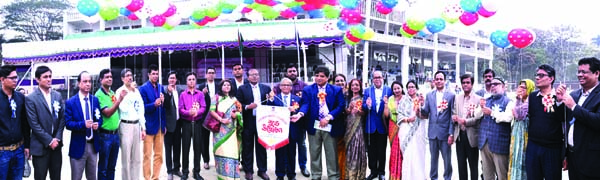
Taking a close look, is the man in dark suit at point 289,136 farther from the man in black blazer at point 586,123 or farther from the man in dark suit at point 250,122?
the man in black blazer at point 586,123

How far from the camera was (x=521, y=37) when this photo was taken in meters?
6.07

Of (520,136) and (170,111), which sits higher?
(170,111)

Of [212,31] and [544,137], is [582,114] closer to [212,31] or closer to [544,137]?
[544,137]

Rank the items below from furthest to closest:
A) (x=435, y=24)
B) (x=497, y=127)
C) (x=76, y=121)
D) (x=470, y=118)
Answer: (x=435, y=24) < (x=470, y=118) < (x=497, y=127) < (x=76, y=121)

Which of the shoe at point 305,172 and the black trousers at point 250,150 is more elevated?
the black trousers at point 250,150

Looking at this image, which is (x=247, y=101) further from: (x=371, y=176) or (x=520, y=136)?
(x=520, y=136)

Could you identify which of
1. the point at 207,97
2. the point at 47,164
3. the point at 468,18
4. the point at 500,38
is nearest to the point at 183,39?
the point at 207,97

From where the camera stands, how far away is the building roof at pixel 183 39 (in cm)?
1579

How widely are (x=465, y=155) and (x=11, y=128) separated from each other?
15.4 feet

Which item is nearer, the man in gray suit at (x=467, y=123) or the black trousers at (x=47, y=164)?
the black trousers at (x=47, y=164)

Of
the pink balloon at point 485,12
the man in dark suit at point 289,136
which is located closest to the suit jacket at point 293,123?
the man in dark suit at point 289,136

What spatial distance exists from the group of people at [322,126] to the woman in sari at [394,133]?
1 centimetres

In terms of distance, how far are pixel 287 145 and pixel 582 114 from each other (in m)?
3.48

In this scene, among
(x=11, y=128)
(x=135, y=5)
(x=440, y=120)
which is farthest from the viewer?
(x=135, y=5)
